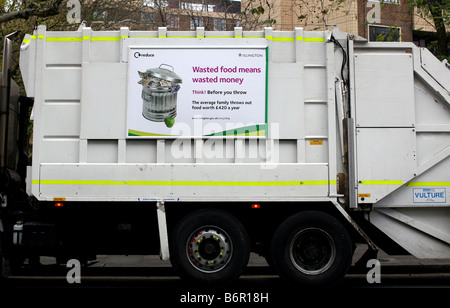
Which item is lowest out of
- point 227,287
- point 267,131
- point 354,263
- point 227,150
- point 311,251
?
point 354,263

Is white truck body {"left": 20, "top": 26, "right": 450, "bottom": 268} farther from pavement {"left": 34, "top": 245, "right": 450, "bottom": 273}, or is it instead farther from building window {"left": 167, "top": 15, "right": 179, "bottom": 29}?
building window {"left": 167, "top": 15, "right": 179, "bottom": 29}

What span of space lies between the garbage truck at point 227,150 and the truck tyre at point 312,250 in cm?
1

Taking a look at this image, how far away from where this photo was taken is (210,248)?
573cm

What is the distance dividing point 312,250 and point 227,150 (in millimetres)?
1593

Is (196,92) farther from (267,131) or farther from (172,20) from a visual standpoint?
(172,20)

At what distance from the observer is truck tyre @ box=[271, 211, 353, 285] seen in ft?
18.8

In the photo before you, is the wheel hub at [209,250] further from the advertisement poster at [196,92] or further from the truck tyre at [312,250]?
the advertisement poster at [196,92]

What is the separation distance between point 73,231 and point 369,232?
3.78m

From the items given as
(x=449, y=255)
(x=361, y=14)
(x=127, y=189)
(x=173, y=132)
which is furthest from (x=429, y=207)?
(x=361, y=14)

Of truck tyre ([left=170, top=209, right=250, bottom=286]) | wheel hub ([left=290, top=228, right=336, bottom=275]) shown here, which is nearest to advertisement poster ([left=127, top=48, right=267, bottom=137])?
truck tyre ([left=170, top=209, right=250, bottom=286])

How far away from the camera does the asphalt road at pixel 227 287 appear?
589cm

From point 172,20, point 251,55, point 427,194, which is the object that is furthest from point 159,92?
point 172,20

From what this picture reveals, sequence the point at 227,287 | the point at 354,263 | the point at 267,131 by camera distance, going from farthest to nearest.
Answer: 1. the point at 354,263
2. the point at 227,287
3. the point at 267,131

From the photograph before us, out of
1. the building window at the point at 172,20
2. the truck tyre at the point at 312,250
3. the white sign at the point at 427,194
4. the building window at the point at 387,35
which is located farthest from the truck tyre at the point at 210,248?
the building window at the point at 172,20
